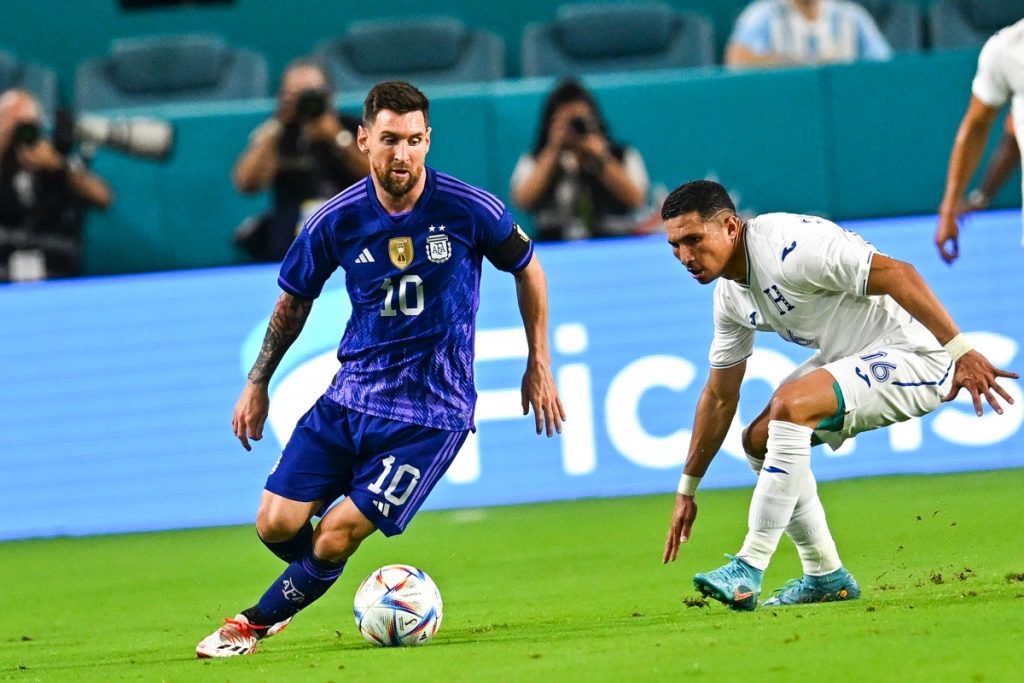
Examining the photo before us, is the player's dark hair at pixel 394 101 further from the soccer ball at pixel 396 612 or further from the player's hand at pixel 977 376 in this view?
the player's hand at pixel 977 376

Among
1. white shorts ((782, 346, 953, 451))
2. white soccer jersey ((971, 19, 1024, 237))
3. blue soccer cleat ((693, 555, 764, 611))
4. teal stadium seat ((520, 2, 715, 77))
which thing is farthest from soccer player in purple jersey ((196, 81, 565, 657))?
teal stadium seat ((520, 2, 715, 77))

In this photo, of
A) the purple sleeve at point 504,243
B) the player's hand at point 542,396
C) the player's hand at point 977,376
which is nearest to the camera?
the player's hand at point 977,376

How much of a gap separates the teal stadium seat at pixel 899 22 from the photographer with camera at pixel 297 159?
4.12 meters

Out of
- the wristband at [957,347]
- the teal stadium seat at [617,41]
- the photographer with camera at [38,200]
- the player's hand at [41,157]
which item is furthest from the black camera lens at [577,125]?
the wristband at [957,347]

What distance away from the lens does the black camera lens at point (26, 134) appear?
10969 mm

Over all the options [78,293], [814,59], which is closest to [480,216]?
[78,293]

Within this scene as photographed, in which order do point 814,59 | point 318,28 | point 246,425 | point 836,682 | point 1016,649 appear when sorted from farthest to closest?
point 318,28 → point 814,59 → point 246,425 → point 1016,649 → point 836,682

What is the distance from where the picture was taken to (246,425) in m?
6.17

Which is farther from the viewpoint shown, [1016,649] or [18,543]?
[18,543]

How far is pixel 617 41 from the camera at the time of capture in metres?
12.4

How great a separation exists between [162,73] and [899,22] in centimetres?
547

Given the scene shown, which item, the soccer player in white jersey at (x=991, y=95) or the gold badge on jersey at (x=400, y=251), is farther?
the soccer player in white jersey at (x=991, y=95)

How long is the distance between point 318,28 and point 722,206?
832cm

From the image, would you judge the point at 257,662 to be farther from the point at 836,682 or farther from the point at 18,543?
the point at 18,543
